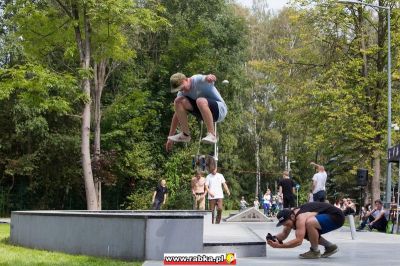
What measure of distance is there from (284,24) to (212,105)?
4873 centimetres

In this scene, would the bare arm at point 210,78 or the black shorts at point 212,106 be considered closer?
the bare arm at point 210,78

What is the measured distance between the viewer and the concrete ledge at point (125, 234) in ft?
31.7

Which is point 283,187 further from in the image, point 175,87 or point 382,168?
point 382,168

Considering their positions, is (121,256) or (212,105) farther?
(121,256)

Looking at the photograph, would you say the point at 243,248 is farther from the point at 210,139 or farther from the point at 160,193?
the point at 160,193

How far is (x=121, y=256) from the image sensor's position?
10.1 m

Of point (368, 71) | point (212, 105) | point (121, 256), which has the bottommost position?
point (121, 256)

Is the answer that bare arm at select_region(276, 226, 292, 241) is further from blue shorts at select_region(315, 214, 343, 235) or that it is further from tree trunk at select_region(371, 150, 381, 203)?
tree trunk at select_region(371, 150, 381, 203)

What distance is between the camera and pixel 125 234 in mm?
10133

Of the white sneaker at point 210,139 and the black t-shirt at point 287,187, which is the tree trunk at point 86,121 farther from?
the white sneaker at point 210,139

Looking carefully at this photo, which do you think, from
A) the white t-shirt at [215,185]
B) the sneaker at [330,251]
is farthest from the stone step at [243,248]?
the white t-shirt at [215,185]

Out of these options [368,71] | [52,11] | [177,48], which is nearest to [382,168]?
[368,71]

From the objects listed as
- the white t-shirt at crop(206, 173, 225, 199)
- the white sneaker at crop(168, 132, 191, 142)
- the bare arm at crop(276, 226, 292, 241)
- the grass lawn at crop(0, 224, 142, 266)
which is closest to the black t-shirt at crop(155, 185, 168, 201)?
the white t-shirt at crop(206, 173, 225, 199)

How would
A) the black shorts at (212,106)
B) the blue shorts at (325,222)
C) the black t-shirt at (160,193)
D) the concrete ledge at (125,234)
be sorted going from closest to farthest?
the black shorts at (212,106)
the concrete ledge at (125,234)
the blue shorts at (325,222)
the black t-shirt at (160,193)
